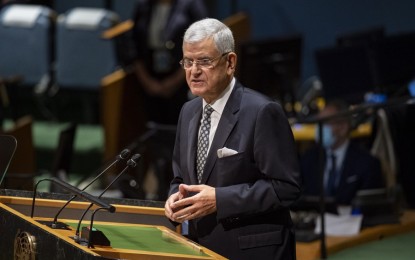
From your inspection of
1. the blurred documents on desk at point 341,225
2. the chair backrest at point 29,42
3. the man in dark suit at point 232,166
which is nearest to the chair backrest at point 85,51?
the chair backrest at point 29,42

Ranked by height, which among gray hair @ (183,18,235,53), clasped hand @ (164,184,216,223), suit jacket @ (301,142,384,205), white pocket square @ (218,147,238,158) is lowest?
suit jacket @ (301,142,384,205)

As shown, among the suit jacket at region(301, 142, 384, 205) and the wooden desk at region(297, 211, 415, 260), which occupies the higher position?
the suit jacket at region(301, 142, 384, 205)

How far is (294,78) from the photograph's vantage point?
8898 mm

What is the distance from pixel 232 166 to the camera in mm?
3988

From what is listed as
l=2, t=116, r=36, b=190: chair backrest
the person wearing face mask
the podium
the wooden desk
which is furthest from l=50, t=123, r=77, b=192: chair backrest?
the podium

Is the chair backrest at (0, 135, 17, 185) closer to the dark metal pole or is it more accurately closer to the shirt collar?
the shirt collar

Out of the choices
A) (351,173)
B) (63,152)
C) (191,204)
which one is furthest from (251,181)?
(63,152)

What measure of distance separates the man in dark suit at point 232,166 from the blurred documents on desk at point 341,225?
325 cm

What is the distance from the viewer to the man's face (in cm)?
395

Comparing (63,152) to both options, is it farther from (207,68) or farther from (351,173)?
(207,68)

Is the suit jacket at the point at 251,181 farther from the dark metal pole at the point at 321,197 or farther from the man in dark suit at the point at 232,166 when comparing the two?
the dark metal pole at the point at 321,197

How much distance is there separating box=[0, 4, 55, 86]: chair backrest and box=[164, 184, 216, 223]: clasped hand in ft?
23.4

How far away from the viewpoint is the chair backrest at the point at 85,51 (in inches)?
416

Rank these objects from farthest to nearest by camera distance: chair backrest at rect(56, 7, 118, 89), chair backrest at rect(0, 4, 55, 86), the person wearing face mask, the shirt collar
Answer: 1. chair backrest at rect(0, 4, 55, 86)
2. chair backrest at rect(56, 7, 118, 89)
3. the person wearing face mask
4. the shirt collar
